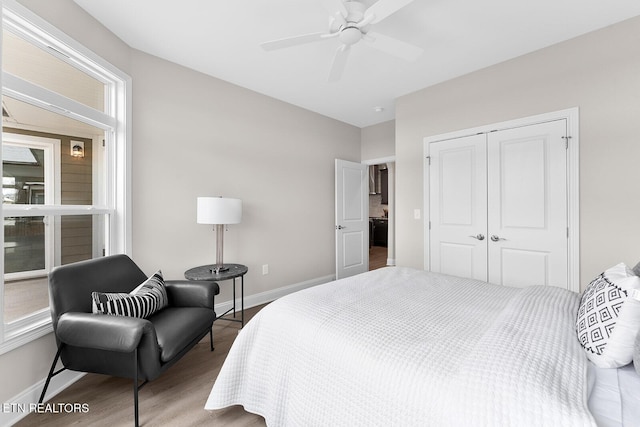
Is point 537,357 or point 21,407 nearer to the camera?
point 537,357

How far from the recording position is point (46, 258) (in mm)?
1932

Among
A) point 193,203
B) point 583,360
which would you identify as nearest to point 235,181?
point 193,203

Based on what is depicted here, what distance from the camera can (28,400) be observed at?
1.65 meters

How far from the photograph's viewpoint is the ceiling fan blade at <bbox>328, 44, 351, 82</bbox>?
79.9 inches

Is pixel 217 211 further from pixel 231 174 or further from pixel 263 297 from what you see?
pixel 263 297

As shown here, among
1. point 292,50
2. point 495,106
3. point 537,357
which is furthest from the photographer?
point 495,106

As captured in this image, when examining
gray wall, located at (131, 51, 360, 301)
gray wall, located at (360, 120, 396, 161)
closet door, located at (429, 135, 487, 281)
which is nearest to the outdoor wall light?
gray wall, located at (131, 51, 360, 301)

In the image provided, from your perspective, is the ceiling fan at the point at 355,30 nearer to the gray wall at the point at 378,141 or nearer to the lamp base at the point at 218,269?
the lamp base at the point at 218,269

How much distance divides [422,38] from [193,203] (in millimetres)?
2676

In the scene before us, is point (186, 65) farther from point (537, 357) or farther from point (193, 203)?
point (537, 357)

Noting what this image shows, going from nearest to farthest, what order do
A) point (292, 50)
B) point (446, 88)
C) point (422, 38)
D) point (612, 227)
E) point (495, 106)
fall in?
point (612, 227) → point (422, 38) → point (292, 50) → point (495, 106) → point (446, 88)

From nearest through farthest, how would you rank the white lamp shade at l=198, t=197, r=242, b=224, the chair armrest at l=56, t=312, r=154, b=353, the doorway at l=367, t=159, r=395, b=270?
1. the chair armrest at l=56, t=312, r=154, b=353
2. the white lamp shade at l=198, t=197, r=242, b=224
3. the doorway at l=367, t=159, r=395, b=270

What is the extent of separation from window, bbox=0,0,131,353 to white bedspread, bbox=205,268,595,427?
145cm

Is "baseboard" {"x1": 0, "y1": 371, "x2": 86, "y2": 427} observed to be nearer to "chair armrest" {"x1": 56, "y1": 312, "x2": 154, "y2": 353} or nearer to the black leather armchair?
the black leather armchair
